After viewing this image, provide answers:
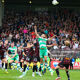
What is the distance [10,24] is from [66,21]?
635 centimetres

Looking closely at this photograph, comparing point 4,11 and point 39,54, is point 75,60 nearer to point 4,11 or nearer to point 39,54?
point 39,54

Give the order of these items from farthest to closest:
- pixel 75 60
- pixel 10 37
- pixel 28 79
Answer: pixel 10 37 < pixel 75 60 < pixel 28 79

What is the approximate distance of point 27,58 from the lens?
727 inches

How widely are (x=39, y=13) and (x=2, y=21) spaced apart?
192 inches

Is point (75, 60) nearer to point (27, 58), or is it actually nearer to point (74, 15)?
point (27, 58)

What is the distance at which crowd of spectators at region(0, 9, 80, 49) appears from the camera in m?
32.6

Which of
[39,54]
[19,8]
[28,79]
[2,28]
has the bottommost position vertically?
[28,79]

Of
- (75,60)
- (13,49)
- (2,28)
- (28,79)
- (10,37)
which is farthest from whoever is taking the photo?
(2,28)

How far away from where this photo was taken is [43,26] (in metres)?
35.7

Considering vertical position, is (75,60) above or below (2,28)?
below

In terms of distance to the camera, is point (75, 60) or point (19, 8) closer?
point (75, 60)

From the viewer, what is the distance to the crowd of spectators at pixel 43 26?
107 feet

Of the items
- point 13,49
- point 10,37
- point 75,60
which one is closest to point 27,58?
point 13,49

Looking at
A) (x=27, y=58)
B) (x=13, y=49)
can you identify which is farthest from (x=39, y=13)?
(x=27, y=58)
